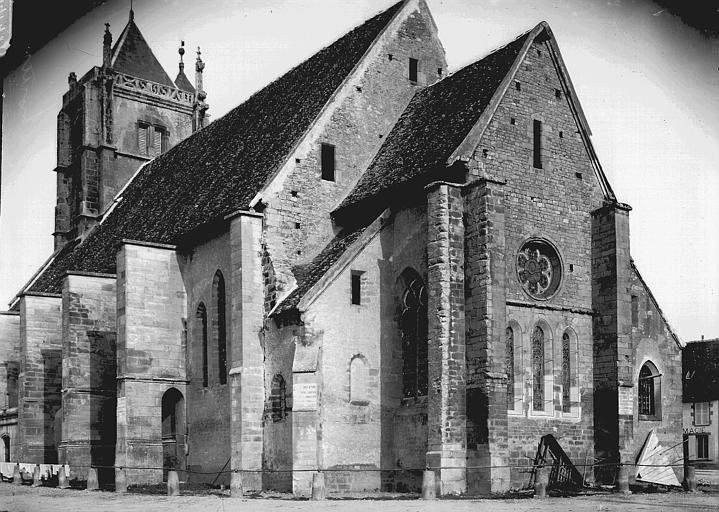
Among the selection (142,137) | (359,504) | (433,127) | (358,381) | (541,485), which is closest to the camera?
(359,504)

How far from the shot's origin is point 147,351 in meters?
33.1

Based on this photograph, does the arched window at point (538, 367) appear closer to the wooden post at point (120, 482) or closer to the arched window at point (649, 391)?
the arched window at point (649, 391)

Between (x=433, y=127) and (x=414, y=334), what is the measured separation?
263 inches

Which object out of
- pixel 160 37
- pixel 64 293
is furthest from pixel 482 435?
pixel 64 293

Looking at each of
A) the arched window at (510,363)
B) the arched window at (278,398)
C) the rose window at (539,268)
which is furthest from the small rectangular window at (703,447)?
the arched window at (278,398)

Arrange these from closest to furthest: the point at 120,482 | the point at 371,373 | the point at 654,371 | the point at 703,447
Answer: the point at 371,373, the point at 120,482, the point at 654,371, the point at 703,447

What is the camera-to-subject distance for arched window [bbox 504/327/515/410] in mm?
27016

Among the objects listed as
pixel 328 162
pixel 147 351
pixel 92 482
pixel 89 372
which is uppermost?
pixel 328 162

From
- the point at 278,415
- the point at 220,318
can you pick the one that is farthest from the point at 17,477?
the point at 278,415

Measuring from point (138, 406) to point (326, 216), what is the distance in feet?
29.9

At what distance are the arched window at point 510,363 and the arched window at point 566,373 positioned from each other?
200 cm

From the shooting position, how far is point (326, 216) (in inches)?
1235

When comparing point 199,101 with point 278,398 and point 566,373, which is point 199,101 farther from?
point 566,373

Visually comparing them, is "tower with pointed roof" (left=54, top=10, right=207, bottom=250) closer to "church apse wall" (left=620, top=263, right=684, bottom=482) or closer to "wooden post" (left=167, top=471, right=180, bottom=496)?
"wooden post" (left=167, top=471, right=180, bottom=496)
